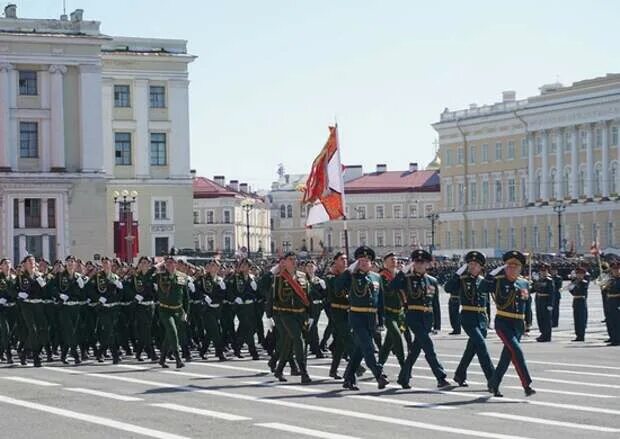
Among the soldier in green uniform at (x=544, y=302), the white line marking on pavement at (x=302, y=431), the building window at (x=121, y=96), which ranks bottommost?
the white line marking on pavement at (x=302, y=431)

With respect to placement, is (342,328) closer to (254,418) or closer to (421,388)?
(421,388)

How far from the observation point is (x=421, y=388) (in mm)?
20109

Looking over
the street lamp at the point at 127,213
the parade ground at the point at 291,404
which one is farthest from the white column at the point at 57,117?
the parade ground at the point at 291,404

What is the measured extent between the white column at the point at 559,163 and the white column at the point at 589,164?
279 centimetres

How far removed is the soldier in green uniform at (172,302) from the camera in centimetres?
2439

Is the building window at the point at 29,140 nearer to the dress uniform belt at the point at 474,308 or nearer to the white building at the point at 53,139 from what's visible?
the white building at the point at 53,139

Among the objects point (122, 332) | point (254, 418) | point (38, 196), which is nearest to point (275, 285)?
point (254, 418)

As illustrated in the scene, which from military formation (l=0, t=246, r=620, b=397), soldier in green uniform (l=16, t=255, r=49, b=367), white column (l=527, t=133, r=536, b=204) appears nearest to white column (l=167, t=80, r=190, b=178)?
white column (l=527, t=133, r=536, b=204)

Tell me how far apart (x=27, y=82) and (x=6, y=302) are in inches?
2240

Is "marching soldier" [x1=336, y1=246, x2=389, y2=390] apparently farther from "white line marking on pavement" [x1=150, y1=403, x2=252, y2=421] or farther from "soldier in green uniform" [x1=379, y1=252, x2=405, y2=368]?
"white line marking on pavement" [x1=150, y1=403, x2=252, y2=421]

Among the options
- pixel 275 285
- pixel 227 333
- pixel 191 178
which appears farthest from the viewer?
pixel 191 178

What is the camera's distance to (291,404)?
18188 mm

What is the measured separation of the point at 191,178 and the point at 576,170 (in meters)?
34.5

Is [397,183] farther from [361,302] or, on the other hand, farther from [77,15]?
[361,302]
